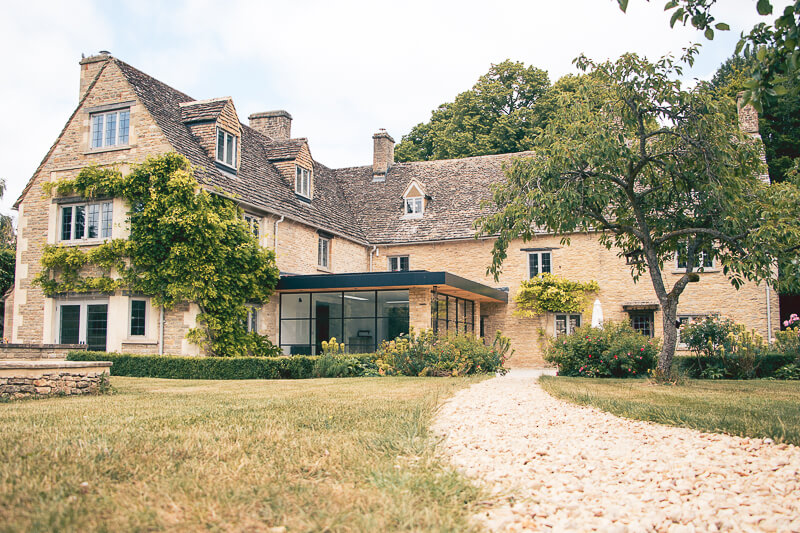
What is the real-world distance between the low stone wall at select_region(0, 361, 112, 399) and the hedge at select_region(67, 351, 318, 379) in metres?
5.68

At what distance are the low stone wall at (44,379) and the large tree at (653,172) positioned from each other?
8518 mm

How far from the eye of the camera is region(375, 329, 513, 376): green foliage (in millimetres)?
17375

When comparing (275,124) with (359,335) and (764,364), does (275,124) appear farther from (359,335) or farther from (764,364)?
(764,364)

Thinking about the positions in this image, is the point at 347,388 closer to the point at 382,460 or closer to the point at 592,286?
the point at 382,460

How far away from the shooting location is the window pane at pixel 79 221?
826 inches

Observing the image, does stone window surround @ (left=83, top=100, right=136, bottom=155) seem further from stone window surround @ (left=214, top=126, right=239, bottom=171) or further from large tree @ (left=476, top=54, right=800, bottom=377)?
large tree @ (left=476, top=54, right=800, bottom=377)

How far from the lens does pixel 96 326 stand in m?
20.4

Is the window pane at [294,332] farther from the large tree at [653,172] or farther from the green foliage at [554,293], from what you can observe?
the large tree at [653,172]

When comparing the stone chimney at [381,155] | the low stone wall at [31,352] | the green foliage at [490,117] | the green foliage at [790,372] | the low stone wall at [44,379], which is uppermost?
the green foliage at [490,117]

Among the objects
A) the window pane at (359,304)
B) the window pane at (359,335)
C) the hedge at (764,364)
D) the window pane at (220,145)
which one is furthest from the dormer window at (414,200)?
the hedge at (764,364)

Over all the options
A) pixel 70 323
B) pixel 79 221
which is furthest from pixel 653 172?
pixel 70 323

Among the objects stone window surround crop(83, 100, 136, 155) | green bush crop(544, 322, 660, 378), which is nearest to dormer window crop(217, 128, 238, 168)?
stone window surround crop(83, 100, 136, 155)

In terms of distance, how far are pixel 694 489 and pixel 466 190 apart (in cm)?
2600

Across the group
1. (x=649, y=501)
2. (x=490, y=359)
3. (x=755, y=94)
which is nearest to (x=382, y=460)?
(x=649, y=501)
